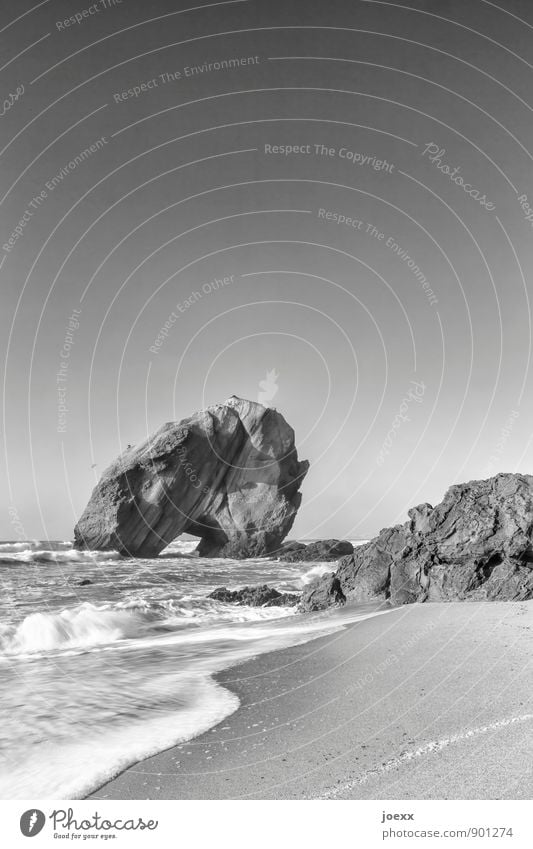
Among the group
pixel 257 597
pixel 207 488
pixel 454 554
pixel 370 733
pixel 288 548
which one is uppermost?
pixel 207 488

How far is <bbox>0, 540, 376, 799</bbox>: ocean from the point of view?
12.3 feet

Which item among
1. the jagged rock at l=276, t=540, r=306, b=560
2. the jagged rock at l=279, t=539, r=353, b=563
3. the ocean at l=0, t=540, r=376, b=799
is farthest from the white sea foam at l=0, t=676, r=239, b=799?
the jagged rock at l=276, t=540, r=306, b=560

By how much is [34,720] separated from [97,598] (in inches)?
450

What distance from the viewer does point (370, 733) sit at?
3883 mm

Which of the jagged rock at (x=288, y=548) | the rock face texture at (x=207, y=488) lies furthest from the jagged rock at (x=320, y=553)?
the rock face texture at (x=207, y=488)

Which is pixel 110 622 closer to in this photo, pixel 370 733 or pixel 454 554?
pixel 454 554

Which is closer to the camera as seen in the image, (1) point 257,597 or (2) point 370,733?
(2) point 370,733

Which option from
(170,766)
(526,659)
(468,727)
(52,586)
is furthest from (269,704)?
(52,586)

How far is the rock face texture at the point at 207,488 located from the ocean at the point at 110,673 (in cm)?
3112
